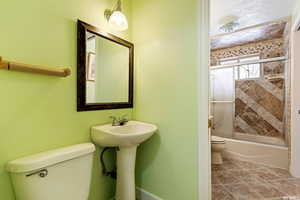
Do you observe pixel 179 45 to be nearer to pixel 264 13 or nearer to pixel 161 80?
pixel 161 80

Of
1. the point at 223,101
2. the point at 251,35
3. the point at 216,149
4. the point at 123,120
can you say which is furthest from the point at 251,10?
the point at 123,120

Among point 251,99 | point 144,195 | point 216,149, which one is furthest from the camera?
point 251,99

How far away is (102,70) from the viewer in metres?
1.39

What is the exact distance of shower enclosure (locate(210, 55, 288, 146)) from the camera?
2631 mm

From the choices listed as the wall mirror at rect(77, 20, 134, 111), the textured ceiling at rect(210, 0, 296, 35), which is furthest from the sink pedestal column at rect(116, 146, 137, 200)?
the textured ceiling at rect(210, 0, 296, 35)

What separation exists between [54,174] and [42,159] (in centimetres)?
13

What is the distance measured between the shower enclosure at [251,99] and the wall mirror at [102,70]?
7.89ft

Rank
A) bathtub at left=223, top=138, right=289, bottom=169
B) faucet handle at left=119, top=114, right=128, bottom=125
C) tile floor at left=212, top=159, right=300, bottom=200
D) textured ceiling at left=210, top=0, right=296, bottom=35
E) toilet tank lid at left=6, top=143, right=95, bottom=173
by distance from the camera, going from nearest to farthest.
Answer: toilet tank lid at left=6, top=143, right=95, bottom=173, faucet handle at left=119, top=114, right=128, bottom=125, tile floor at left=212, top=159, right=300, bottom=200, textured ceiling at left=210, top=0, right=296, bottom=35, bathtub at left=223, top=138, right=289, bottom=169

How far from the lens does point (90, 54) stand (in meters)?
1.26

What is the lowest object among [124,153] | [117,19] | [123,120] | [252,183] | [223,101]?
[252,183]

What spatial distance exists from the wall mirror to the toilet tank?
377mm

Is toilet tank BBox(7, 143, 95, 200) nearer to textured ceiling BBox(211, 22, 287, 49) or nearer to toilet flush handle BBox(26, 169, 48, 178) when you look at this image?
toilet flush handle BBox(26, 169, 48, 178)

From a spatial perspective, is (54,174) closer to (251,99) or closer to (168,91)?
(168,91)

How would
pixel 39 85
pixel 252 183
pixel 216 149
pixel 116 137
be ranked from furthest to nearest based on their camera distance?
1. pixel 216 149
2. pixel 252 183
3. pixel 116 137
4. pixel 39 85
